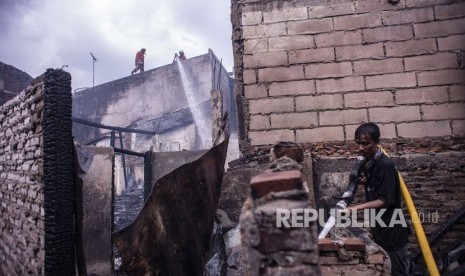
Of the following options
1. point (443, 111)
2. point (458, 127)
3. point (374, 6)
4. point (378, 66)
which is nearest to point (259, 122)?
point (378, 66)

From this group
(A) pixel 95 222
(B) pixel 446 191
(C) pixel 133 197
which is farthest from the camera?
(C) pixel 133 197

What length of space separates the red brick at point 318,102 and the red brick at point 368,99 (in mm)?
111

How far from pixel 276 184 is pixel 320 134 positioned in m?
2.68

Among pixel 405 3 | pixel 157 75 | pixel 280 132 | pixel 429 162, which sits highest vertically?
pixel 157 75

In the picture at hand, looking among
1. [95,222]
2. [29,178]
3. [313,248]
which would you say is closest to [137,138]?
[95,222]

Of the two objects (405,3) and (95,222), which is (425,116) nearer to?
(405,3)

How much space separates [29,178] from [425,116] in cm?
460

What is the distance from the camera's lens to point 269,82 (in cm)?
402

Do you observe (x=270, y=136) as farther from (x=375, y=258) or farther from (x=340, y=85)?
(x=375, y=258)

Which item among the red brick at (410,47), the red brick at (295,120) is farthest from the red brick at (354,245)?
the red brick at (410,47)

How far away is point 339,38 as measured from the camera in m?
3.91

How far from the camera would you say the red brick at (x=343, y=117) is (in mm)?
3779

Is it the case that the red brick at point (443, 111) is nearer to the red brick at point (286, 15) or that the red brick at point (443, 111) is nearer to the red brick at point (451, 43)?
the red brick at point (451, 43)

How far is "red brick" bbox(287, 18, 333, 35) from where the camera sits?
395 centimetres
